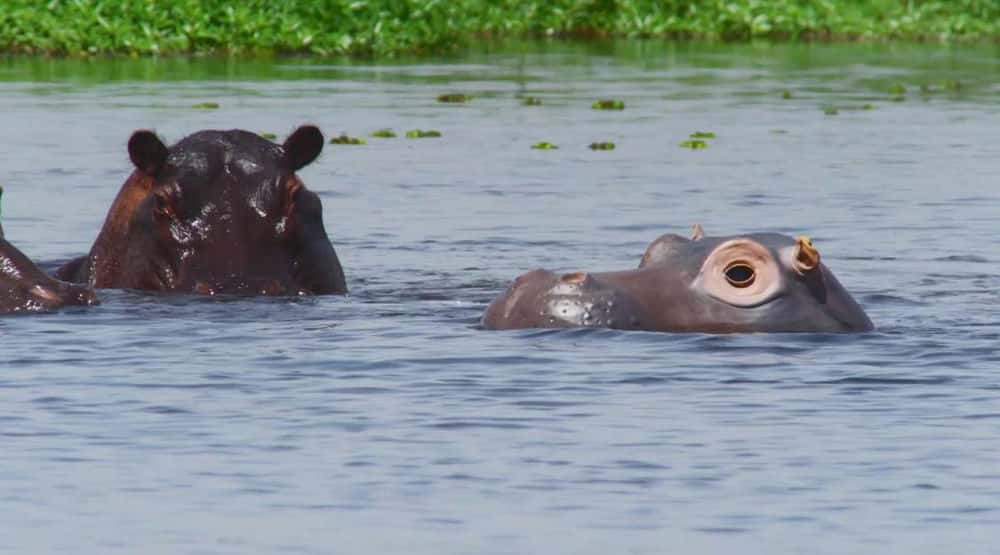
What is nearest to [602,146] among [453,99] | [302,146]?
[453,99]

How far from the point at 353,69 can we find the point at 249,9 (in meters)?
3.93

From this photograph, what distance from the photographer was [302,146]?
13.7 m

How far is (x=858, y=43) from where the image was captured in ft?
180

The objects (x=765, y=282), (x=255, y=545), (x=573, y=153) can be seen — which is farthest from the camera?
(x=573, y=153)

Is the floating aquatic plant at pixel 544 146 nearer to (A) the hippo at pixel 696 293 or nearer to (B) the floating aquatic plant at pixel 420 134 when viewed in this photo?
(B) the floating aquatic plant at pixel 420 134

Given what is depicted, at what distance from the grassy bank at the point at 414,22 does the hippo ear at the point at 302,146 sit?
29.0 meters

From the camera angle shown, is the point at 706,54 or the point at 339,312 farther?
the point at 706,54

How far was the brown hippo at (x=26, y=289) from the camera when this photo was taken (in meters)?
13.1

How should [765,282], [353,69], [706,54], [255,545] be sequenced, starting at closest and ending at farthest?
1. [255,545]
2. [765,282]
3. [353,69]
4. [706,54]

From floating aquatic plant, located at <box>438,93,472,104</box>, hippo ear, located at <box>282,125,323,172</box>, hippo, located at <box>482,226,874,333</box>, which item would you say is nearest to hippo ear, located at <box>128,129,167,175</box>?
hippo ear, located at <box>282,125,323,172</box>

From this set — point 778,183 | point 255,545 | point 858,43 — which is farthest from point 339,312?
point 858,43

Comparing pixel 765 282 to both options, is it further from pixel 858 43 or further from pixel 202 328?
pixel 858 43

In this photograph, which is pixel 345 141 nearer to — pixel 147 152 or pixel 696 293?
pixel 147 152

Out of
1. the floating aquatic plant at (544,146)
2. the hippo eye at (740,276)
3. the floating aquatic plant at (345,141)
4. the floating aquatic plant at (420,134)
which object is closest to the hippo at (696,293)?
the hippo eye at (740,276)
